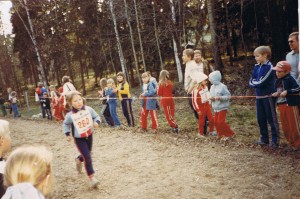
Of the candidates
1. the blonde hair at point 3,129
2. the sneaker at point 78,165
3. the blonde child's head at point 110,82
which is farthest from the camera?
the blonde child's head at point 110,82

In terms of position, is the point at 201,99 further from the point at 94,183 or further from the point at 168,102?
the point at 94,183

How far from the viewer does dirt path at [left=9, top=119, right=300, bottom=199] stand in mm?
4594

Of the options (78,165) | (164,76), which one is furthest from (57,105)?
(78,165)

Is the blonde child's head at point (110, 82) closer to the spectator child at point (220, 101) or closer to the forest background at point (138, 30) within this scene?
the spectator child at point (220, 101)

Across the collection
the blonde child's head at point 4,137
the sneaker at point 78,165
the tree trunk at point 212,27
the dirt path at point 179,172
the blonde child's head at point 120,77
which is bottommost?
the dirt path at point 179,172

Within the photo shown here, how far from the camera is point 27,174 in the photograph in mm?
1856

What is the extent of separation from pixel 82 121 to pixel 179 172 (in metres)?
2.14

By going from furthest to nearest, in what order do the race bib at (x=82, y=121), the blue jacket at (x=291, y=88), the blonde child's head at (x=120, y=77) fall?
the blonde child's head at (x=120, y=77), the blue jacket at (x=291, y=88), the race bib at (x=82, y=121)

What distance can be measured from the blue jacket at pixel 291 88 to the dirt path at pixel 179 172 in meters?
1.14

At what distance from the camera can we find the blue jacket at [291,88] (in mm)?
5620

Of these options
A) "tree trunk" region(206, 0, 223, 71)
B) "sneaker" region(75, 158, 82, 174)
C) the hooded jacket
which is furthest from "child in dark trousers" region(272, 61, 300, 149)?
"tree trunk" region(206, 0, 223, 71)

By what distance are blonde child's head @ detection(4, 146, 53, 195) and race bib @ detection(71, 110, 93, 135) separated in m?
3.26

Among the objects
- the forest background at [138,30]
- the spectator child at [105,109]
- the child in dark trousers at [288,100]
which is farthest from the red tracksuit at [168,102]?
the forest background at [138,30]

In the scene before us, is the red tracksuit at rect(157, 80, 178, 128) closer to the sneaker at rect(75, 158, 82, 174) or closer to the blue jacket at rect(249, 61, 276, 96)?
the blue jacket at rect(249, 61, 276, 96)
